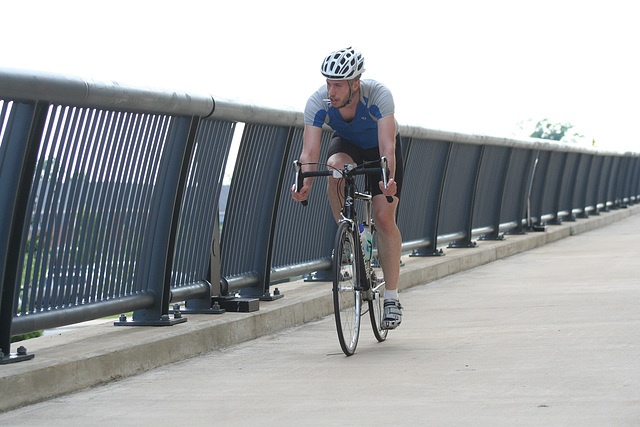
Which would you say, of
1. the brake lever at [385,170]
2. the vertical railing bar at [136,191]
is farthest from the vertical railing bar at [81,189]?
the brake lever at [385,170]

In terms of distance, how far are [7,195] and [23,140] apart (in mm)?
267

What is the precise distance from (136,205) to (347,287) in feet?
4.31

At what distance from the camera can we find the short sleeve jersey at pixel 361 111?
6535 millimetres

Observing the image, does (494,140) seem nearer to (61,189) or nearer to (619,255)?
(619,255)

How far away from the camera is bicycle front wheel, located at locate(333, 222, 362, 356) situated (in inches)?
252

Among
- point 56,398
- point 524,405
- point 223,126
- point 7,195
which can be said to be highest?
point 223,126

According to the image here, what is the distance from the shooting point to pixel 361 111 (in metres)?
6.59

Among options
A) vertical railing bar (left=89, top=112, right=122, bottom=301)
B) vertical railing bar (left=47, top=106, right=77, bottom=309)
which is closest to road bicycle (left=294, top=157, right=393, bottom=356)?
vertical railing bar (left=89, top=112, right=122, bottom=301)

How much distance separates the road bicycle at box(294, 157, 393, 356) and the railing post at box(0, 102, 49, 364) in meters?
1.61

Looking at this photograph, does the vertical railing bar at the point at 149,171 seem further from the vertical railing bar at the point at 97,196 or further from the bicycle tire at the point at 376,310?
the bicycle tire at the point at 376,310

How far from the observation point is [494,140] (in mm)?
14273

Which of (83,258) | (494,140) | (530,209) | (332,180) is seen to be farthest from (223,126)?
(530,209)

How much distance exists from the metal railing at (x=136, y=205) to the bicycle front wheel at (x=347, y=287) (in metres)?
1.06

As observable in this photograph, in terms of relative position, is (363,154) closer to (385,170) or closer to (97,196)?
(385,170)
